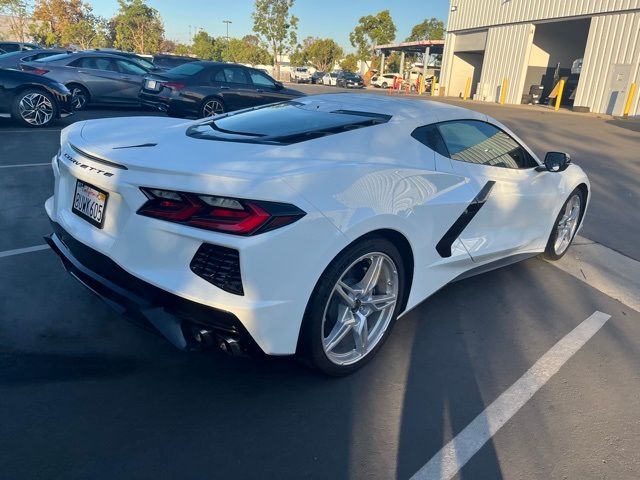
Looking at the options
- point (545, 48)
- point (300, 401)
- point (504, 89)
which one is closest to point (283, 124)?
point (300, 401)

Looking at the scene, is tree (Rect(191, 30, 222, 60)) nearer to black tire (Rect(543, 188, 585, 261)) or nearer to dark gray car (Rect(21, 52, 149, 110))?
dark gray car (Rect(21, 52, 149, 110))

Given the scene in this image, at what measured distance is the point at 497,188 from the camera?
12.0 feet

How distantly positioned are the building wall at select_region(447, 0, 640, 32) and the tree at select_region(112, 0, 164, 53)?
4779 cm

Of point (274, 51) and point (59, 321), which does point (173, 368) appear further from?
point (274, 51)

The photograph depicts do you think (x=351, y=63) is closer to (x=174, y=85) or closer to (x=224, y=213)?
(x=174, y=85)

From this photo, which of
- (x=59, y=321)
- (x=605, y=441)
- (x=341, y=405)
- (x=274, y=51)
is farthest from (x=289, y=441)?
(x=274, y=51)

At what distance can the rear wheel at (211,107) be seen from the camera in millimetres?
11641

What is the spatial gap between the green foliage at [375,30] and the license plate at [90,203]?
216 feet

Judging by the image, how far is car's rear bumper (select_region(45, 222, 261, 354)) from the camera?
2312 millimetres

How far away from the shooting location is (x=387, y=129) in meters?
3.19

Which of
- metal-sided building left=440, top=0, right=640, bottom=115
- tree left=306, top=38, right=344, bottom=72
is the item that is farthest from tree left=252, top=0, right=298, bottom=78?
metal-sided building left=440, top=0, right=640, bottom=115

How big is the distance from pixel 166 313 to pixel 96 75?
41.9 feet

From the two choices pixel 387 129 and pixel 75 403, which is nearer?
pixel 75 403

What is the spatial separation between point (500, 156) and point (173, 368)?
2782mm
